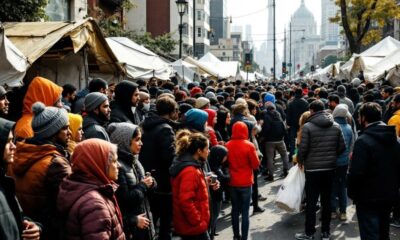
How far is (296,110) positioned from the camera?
43.3ft

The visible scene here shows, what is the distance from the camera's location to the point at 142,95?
843 centimetres

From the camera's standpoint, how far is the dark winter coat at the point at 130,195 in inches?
173

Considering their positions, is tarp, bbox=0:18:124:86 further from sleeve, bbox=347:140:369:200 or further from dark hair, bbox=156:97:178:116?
sleeve, bbox=347:140:369:200

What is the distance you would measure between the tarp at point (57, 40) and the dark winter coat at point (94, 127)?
2.42 metres

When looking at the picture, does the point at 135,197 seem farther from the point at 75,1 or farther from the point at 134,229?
the point at 75,1

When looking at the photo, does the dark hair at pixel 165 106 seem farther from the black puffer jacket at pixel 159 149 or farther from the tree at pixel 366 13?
the tree at pixel 366 13

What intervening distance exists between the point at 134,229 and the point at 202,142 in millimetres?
1258

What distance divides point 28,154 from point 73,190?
0.65m

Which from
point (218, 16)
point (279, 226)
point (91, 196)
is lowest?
point (279, 226)

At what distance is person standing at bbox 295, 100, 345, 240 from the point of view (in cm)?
725

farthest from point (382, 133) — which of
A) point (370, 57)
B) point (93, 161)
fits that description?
point (370, 57)

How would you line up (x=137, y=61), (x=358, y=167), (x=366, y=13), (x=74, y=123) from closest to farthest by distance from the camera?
(x=74, y=123) < (x=358, y=167) < (x=137, y=61) < (x=366, y=13)

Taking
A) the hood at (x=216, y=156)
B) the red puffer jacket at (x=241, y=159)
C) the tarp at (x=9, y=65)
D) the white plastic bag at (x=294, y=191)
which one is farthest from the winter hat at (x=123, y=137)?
the white plastic bag at (x=294, y=191)

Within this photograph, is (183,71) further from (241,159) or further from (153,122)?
(153,122)
